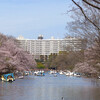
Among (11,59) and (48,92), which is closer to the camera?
(48,92)

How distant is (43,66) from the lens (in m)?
134

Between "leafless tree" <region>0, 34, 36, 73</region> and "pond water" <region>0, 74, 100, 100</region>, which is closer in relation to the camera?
"pond water" <region>0, 74, 100, 100</region>

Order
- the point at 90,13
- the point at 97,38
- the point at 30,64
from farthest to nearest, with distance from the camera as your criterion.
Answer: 1. the point at 30,64
2. the point at 97,38
3. the point at 90,13

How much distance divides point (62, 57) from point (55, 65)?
51.0 ft

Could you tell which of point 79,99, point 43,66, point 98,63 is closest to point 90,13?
point 98,63

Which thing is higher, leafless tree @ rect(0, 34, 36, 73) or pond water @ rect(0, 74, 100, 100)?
leafless tree @ rect(0, 34, 36, 73)

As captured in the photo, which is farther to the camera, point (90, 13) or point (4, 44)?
point (4, 44)

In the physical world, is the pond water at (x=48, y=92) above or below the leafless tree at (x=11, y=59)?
below

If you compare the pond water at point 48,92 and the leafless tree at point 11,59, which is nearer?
the pond water at point 48,92

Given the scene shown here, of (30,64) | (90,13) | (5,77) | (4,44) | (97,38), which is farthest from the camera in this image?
(30,64)

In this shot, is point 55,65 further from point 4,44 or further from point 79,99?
point 79,99

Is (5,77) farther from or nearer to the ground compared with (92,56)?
nearer to the ground

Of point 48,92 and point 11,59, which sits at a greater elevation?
point 11,59

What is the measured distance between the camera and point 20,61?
187ft
